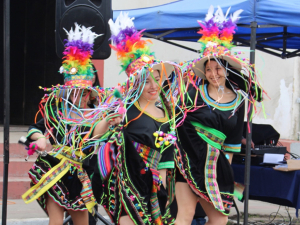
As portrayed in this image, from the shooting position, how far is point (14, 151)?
724cm

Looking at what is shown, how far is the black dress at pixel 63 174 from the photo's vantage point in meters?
3.90

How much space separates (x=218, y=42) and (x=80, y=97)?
52.5 inches

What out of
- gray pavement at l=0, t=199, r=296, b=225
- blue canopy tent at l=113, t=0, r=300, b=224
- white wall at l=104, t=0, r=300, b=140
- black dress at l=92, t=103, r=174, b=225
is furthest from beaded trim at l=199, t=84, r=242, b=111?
white wall at l=104, t=0, r=300, b=140

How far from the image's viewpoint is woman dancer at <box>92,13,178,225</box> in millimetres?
3318

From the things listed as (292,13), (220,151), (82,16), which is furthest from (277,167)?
(82,16)

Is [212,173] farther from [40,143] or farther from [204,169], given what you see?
[40,143]

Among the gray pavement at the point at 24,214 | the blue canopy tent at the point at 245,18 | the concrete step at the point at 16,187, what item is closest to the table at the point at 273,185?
the blue canopy tent at the point at 245,18

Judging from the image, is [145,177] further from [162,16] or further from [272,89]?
[272,89]

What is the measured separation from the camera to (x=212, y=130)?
4.07m

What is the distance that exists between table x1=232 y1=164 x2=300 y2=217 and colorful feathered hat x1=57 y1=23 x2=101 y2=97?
213cm

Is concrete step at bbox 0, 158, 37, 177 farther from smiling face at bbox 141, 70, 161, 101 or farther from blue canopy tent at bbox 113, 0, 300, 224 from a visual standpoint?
smiling face at bbox 141, 70, 161, 101

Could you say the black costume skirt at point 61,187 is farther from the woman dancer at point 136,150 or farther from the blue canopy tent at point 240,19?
the blue canopy tent at point 240,19

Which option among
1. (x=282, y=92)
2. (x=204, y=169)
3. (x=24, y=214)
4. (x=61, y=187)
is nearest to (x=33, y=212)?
(x=24, y=214)

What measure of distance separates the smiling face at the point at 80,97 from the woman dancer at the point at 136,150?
0.70 metres
